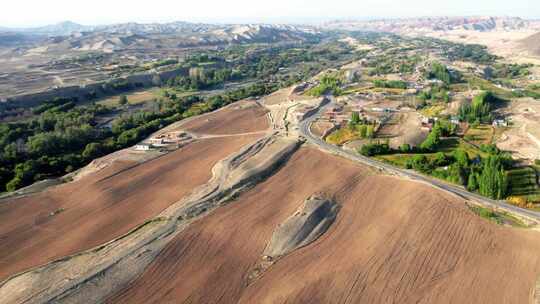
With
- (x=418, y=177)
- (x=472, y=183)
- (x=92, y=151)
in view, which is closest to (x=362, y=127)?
(x=418, y=177)

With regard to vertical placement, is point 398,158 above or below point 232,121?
below

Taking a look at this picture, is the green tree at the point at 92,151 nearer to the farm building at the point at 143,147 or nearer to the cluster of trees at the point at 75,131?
the cluster of trees at the point at 75,131

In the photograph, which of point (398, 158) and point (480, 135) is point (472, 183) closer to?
point (398, 158)

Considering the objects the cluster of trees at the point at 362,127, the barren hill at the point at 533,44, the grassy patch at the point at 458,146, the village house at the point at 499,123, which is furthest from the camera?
the barren hill at the point at 533,44

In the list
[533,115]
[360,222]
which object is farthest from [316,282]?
[533,115]

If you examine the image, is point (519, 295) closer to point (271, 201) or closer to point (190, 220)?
point (271, 201)

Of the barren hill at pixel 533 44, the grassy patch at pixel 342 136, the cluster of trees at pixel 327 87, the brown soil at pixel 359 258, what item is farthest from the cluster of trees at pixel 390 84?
the barren hill at pixel 533 44
